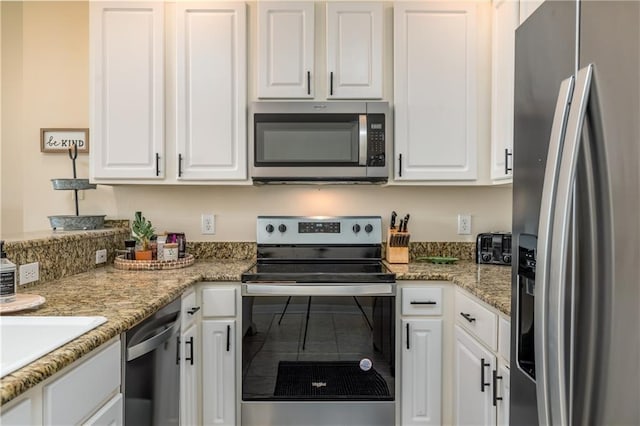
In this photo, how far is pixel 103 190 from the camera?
104 inches

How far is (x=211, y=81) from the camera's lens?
2301 millimetres

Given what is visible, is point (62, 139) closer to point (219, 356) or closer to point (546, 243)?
point (219, 356)

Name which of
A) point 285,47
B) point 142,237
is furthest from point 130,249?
point 285,47

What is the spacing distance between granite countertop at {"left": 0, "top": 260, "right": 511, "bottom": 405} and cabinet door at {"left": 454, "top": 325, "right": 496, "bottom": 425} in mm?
236

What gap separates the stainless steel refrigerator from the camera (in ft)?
2.20

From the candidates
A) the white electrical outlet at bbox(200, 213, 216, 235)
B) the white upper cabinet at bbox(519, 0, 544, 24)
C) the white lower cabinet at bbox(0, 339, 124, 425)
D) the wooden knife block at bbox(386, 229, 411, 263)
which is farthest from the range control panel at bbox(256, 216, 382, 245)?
the white lower cabinet at bbox(0, 339, 124, 425)

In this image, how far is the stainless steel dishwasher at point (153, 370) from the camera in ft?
4.25

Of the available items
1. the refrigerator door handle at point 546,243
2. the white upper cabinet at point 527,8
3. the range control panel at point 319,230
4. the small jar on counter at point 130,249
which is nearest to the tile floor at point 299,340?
the range control panel at point 319,230

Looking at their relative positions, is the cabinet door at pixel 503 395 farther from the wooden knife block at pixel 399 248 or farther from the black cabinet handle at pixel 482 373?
the wooden knife block at pixel 399 248

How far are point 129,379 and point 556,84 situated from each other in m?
1.40

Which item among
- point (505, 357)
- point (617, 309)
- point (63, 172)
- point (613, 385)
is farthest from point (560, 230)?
point (63, 172)

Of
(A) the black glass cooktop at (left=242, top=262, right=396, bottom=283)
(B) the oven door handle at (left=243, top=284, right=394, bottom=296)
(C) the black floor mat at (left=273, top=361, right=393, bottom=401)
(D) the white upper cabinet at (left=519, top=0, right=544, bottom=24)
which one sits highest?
A: (D) the white upper cabinet at (left=519, top=0, right=544, bottom=24)

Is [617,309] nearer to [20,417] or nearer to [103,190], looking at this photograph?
[20,417]

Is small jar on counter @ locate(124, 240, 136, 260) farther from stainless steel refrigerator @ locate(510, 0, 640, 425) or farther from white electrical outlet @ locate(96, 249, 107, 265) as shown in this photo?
stainless steel refrigerator @ locate(510, 0, 640, 425)
